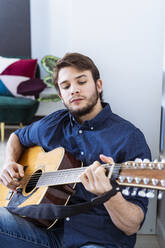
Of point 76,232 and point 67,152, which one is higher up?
point 67,152

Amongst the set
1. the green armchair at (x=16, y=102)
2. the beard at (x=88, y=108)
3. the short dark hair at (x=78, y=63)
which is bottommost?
the green armchair at (x=16, y=102)

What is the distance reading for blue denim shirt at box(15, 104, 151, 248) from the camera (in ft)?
3.68

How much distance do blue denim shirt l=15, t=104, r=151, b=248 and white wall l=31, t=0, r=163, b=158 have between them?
1.00ft

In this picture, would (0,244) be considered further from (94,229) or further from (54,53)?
(54,53)

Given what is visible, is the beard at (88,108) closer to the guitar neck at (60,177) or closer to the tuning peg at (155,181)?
the guitar neck at (60,177)

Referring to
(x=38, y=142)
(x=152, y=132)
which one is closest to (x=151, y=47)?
(x=152, y=132)

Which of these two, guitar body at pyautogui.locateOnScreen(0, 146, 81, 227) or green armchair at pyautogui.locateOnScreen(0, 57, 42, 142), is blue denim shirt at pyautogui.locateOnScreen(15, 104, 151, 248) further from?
green armchair at pyautogui.locateOnScreen(0, 57, 42, 142)

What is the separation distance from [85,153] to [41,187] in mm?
221

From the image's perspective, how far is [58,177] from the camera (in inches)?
44.1

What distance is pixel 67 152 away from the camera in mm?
1215

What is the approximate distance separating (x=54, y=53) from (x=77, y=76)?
2802 mm

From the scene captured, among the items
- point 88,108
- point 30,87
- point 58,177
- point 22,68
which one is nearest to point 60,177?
point 58,177

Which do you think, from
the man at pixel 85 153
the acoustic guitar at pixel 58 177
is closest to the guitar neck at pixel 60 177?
the acoustic guitar at pixel 58 177

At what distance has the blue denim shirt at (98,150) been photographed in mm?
1122
